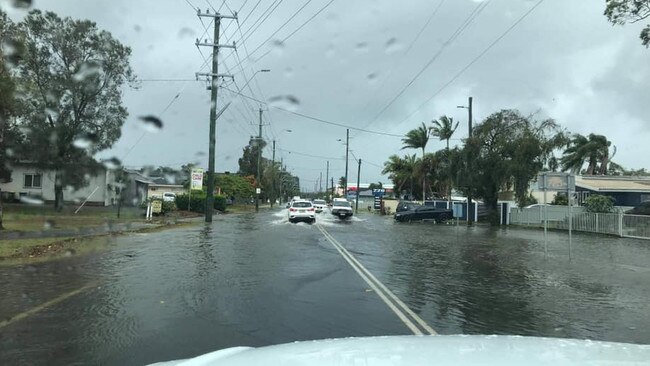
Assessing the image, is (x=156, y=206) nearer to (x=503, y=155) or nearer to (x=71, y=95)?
(x=71, y=95)

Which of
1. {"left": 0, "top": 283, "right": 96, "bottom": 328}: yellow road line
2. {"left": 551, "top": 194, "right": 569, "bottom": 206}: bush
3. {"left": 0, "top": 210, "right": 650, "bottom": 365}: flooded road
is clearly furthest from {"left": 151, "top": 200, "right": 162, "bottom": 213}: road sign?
{"left": 551, "top": 194, "right": 569, "bottom": 206}: bush

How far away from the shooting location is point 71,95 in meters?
41.8

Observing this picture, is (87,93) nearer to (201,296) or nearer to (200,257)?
(200,257)

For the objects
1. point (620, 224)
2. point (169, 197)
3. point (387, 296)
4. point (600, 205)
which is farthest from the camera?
point (169, 197)

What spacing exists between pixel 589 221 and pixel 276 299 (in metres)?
26.3

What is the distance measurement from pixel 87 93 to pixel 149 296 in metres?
36.6

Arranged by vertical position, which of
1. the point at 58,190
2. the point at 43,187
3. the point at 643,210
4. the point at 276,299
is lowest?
the point at 276,299

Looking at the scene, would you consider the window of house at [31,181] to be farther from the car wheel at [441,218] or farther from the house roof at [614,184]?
the house roof at [614,184]

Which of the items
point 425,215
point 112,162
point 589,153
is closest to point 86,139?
point 112,162

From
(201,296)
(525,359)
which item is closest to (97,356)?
(201,296)

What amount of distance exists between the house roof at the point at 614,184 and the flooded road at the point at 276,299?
2849cm

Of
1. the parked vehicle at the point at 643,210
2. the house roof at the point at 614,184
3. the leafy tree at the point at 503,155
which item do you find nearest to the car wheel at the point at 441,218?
the leafy tree at the point at 503,155

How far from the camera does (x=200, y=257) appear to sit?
15242 mm

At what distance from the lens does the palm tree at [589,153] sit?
6338 cm
